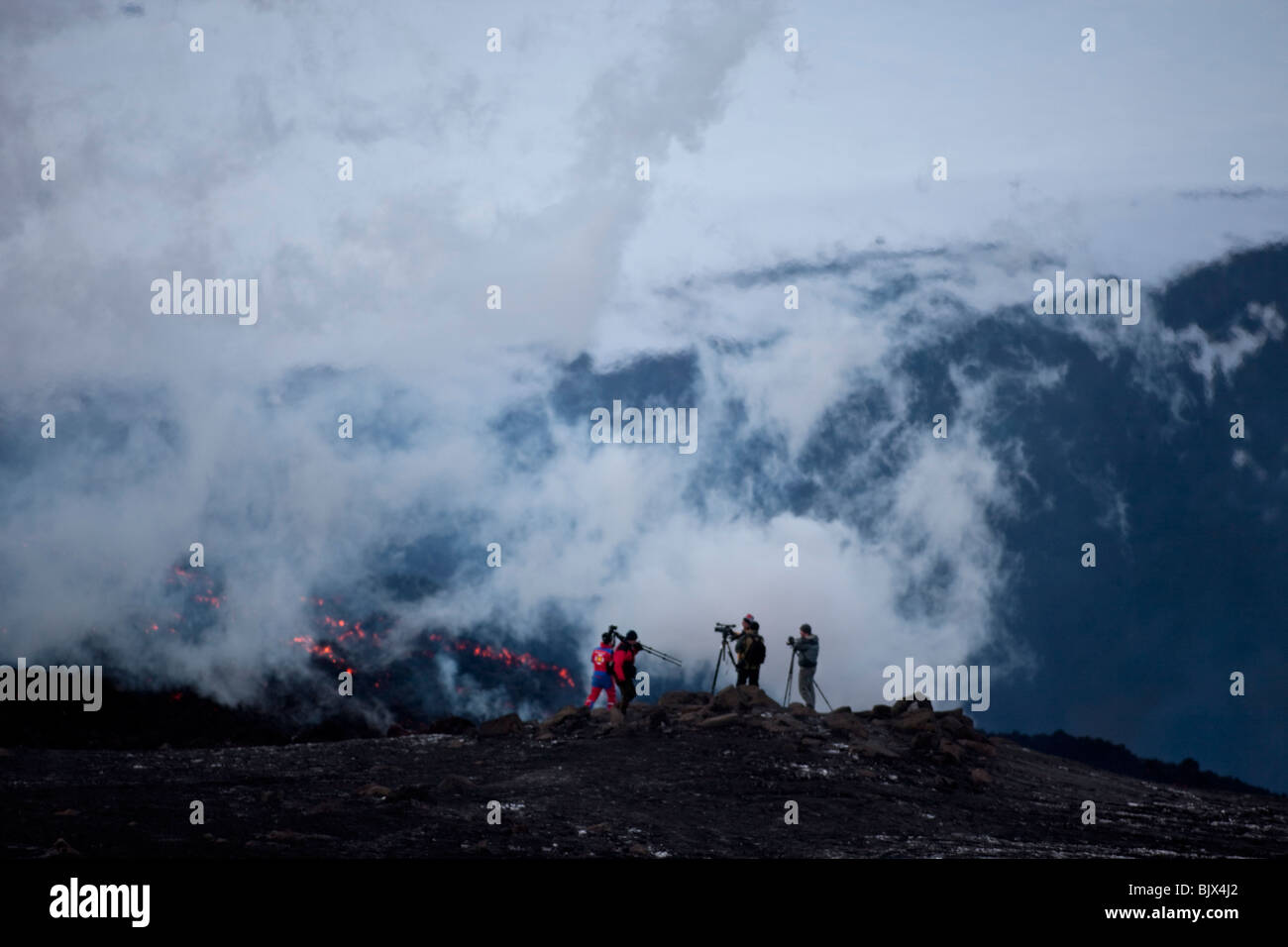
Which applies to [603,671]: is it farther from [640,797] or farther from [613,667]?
[640,797]

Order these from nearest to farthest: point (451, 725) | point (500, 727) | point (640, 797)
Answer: point (640, 797)
point (500, 727)
point (451, 725)

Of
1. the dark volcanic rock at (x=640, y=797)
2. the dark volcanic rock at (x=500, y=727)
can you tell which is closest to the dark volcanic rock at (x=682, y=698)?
the dark volcanic rock at (x=640, y=797)

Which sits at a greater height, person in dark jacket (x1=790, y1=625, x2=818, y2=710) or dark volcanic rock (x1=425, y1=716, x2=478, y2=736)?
person in dark jacket (x1=790, y1=625, x2=818, y2=710)

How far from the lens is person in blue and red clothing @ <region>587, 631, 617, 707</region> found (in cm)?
2856

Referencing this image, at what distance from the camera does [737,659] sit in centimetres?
2917

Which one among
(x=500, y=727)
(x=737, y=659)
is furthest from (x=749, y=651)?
(x=500, y=727)

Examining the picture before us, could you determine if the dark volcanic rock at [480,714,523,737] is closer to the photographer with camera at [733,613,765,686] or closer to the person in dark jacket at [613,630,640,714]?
the person in dark jacket at [613,630,640,714]

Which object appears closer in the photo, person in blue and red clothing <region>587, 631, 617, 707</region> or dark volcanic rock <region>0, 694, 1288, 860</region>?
dark volcanic rock <region>0, 694, 1288, 860</region>

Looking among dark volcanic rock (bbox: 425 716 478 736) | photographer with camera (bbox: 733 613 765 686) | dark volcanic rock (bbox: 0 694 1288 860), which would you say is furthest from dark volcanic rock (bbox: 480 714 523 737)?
photographer with camera (bbox: 733 613 765 686)

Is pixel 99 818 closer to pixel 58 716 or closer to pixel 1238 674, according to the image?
pixel 1238 674

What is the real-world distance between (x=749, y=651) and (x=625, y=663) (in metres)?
2.99

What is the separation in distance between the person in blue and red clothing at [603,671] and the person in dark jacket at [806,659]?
4.40 meters
